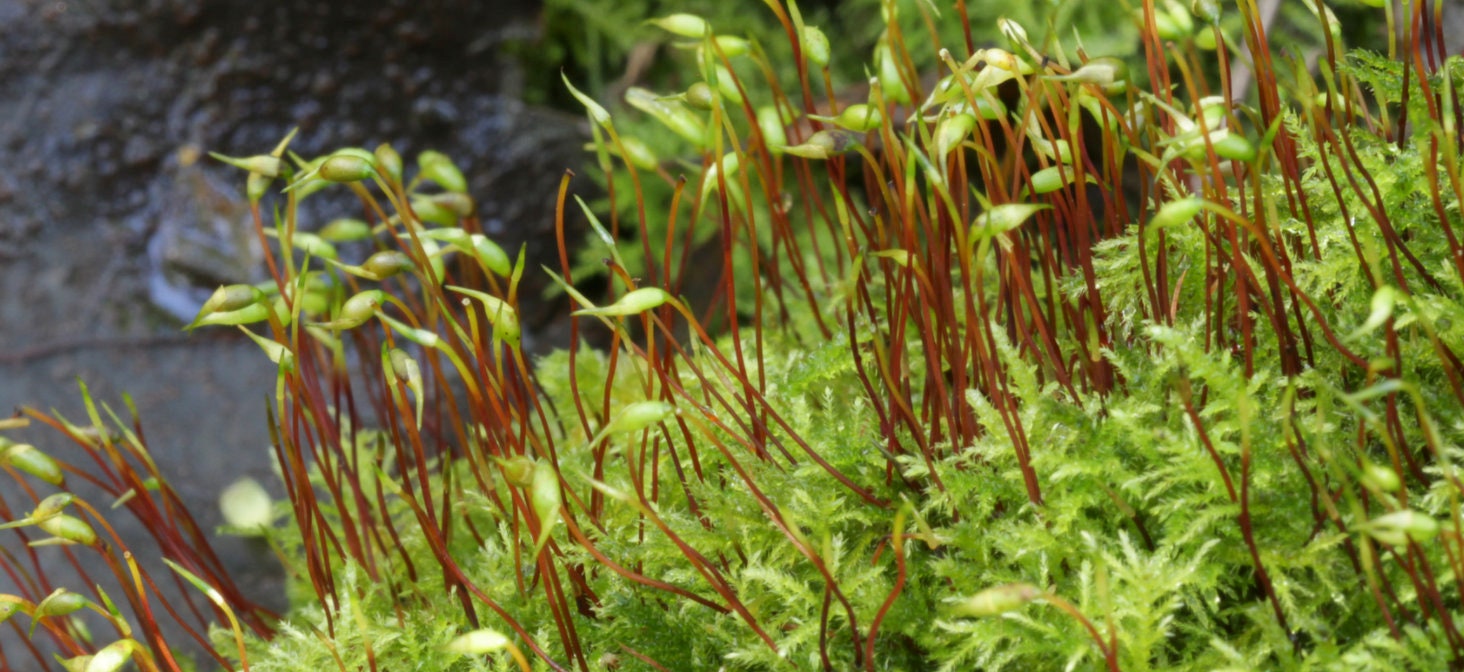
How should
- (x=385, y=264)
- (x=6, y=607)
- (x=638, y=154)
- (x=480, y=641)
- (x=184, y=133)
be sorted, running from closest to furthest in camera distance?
(x=480, y=641)
(x=6, y=607)
(x=385, y=264)
(x=638, y=154)
(x=184, y=133)

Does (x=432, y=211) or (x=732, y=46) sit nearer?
(x=732, y=46)

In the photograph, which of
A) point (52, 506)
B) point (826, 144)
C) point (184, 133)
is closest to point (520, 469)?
point (826, 144)

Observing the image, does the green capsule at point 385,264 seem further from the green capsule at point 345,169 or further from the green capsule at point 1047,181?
the green capsule at point 1047,181

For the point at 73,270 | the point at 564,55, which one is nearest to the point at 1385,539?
the point at 564,55

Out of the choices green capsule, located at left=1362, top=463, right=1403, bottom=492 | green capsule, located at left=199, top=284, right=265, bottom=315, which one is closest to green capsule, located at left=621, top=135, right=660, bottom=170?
green capsule, located at left=199, top=284, right=265, bottom=315

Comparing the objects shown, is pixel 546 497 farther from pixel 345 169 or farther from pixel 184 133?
pixel 184 133

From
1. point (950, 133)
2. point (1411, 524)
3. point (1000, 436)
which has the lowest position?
point (1000, 436)
